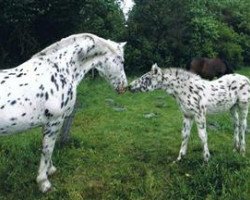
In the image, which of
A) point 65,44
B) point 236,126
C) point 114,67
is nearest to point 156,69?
point 114,67

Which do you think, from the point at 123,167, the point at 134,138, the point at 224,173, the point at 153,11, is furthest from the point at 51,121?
the point at 153,11

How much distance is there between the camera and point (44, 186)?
824cm

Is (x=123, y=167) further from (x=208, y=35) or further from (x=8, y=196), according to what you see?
(x=208, y=35)

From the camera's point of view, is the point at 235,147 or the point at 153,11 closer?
the point at 235,147

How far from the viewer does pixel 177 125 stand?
42.2 feet

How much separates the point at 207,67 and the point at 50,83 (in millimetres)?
13460

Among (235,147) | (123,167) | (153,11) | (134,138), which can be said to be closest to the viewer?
(123,167)

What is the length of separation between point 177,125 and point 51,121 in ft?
18.3

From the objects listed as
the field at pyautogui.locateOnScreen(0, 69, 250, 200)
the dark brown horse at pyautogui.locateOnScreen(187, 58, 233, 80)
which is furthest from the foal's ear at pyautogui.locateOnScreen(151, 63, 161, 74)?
the dark brown horse at pyautogui.locateOnScreen(187, 58, 233, 80)

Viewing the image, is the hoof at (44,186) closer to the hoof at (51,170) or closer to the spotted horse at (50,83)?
the spotted horse at (50,83)

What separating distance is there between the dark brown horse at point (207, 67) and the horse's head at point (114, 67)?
11.8 metres

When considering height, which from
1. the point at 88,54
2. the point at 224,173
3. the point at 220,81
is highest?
the point at 88,54

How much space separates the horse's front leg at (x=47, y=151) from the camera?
26.0 ft

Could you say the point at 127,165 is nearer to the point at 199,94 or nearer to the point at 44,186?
the point at 44,186
